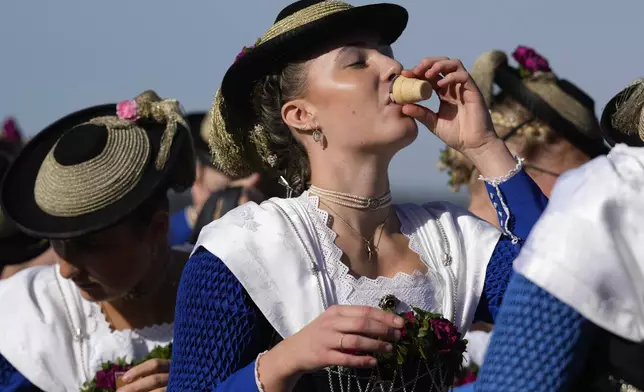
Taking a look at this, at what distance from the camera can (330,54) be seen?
3090 millimetres

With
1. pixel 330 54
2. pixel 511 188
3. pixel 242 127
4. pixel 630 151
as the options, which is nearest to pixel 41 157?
pixel 242 127

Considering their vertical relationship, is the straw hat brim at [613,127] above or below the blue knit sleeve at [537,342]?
below

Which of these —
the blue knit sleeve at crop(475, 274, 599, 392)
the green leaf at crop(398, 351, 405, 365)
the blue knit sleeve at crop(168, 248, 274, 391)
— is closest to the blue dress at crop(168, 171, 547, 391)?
the blue knit sleeve at crop(168, 248, 274, 391)

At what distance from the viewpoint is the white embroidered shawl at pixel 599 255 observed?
66.4 inches

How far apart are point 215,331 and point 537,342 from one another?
118 cm

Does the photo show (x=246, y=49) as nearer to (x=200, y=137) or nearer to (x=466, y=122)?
(x=466, y=122)

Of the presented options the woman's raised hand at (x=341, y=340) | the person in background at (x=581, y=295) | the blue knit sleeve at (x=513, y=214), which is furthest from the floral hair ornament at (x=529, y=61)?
the person in background at (x=581, y=295)

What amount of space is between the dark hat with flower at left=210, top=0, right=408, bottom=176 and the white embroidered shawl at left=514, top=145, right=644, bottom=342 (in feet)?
4.71

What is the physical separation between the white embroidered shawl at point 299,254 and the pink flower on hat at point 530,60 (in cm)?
183

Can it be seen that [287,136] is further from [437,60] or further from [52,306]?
[52,306]

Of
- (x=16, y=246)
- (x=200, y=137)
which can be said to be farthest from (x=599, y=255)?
(x=200, y=137)

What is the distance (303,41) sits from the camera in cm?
311

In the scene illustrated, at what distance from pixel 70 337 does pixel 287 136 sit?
47.3 inches

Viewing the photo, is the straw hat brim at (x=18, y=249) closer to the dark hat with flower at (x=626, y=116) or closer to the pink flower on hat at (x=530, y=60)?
the pink flower on hat at (x=530, y=60)
